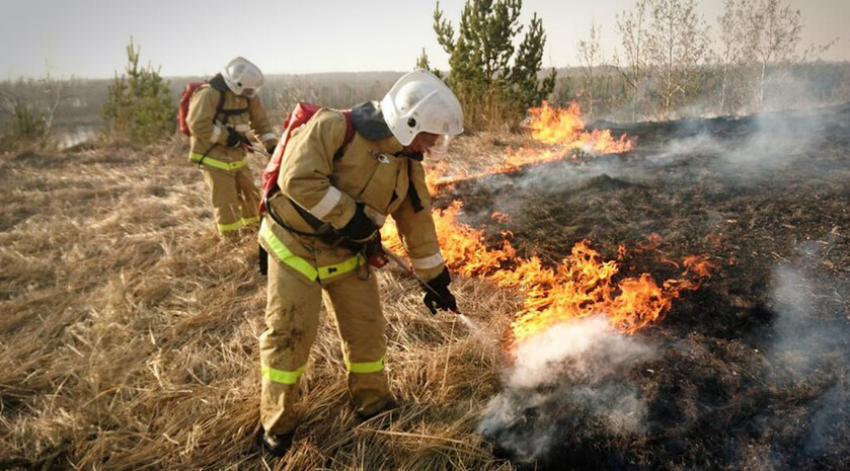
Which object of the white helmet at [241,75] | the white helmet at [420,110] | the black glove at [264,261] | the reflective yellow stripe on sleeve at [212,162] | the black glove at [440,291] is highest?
the white helmet at [241,75]

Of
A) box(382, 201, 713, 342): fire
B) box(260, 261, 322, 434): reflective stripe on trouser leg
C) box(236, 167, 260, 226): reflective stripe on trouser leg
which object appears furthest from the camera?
box(236, 167, 260, 226): reflective stripe on trouser leg

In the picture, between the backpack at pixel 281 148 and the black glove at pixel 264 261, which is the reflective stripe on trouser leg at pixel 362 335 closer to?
the black glove at pixel 264 261

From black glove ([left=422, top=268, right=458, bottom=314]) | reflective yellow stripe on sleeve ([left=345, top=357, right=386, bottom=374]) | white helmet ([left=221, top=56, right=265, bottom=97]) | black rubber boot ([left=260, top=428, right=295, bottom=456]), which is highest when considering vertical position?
white helmet ([left=221, top=56, right=265, bottom=97])

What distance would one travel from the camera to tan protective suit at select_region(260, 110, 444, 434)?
240 cm

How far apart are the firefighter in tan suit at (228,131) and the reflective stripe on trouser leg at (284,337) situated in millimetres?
3551

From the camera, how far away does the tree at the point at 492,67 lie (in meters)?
12.1

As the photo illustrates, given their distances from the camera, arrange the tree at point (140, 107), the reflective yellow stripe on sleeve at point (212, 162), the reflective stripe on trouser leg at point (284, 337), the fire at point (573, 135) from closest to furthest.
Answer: the reflective stripe on trouser leg at point (284, 337) → the reflective yellow stripe on sleeve at point (212, 162) → the fire at point (573, 135) → the tree at point (140, 107)

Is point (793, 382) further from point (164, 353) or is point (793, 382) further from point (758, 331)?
point (164, 353)

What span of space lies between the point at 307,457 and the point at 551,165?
19.3ft

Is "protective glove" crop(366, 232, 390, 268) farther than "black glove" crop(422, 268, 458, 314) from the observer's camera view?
No

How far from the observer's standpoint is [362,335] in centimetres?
279

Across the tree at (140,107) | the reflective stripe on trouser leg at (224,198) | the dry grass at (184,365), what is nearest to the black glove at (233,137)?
the reflective stripe on trouser leg at (224,198)

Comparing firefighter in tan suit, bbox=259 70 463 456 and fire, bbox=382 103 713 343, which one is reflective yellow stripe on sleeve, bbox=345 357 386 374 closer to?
firefighter in tan suit, bbox=259 70 463 456

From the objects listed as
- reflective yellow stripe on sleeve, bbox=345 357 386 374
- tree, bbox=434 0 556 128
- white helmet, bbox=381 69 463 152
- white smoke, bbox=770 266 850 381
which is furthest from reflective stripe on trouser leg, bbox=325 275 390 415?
tree, bbox=434 0 556 128
